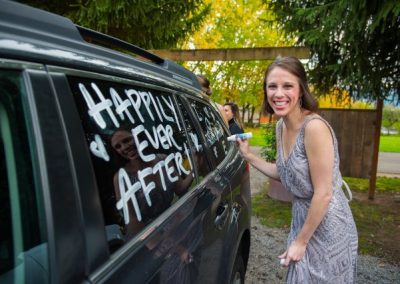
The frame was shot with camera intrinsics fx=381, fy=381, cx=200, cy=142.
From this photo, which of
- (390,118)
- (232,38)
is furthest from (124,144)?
(390,118)

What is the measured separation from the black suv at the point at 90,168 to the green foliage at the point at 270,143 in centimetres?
451

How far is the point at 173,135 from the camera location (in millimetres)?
Answer: 1823

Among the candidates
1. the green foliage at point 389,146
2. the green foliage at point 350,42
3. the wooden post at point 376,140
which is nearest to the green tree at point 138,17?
the green foliage at point 350,42

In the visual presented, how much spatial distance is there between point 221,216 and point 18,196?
54.5 inches

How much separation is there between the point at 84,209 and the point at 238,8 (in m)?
19.9

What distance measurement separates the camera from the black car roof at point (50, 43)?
967 mm

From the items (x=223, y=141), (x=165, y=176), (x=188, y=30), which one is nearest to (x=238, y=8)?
(x=188, y=30)

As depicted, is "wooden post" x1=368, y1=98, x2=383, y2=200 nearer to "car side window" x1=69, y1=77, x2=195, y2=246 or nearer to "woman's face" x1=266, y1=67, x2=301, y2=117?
"woman's face" x1=266, y1=67, x2=301, y2=117

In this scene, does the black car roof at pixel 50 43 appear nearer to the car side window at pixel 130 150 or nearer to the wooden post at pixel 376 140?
the car side window at pixel 130 150

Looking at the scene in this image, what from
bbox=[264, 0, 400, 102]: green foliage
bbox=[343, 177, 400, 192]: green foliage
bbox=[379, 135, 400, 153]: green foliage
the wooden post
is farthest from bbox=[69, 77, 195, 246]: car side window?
bbox=[379, 135, 400, 153]: green foliage

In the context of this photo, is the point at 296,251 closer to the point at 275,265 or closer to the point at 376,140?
the point at 275,265

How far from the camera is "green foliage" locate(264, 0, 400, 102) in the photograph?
4980 mm

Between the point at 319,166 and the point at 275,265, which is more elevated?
the point at 319,166

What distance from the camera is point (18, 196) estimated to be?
943mm
